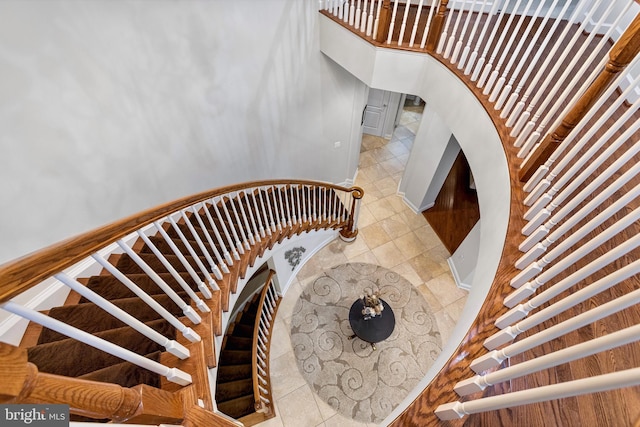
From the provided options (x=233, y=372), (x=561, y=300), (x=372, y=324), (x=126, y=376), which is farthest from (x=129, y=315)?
(x=372, y=324)

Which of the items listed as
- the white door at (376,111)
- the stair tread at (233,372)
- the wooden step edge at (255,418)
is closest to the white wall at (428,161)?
the white door at (376,111)

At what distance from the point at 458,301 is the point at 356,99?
11.4 feet

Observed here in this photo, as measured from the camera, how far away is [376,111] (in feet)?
21.7

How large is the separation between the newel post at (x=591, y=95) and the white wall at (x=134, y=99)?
2815 mm

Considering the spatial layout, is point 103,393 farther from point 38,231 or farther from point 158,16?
point 158,16

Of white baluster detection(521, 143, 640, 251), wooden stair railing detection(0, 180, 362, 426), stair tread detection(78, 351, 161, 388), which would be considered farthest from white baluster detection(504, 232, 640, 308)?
stair tread detection(78, 351, 161, 388)

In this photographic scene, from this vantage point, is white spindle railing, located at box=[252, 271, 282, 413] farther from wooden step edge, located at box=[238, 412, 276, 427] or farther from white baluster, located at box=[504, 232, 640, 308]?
white baluster, located at box=[504, 232, 640, 308]

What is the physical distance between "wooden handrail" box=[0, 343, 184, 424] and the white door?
19.6ft

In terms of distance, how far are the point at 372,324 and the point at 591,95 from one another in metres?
3.18

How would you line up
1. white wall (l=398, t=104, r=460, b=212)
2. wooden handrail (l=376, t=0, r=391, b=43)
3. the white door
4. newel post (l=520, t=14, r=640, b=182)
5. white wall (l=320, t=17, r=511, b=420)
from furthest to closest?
1. the white door
2. white wall (l=398, t=104, r=460, b=212)
3. wooden handrail (l=376, t=0, r=391, b=43)
4. white wall (l=320, t=17, r=511, b=420)
5. newel post (l=520, t=14, r=640, b=182)

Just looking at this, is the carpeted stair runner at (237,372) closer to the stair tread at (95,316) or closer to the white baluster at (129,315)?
the stair tread at (95,316)

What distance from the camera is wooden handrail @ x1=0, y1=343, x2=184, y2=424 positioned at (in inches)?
23.5

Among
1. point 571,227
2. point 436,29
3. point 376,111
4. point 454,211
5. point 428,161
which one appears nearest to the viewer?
point 571,227

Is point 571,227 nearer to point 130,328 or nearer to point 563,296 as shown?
point 563,296
